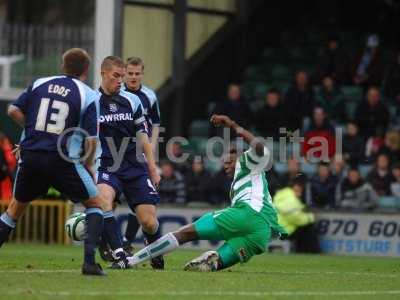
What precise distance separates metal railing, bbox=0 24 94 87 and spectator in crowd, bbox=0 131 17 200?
253 centimetres

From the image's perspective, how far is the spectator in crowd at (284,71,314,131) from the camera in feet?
75.0

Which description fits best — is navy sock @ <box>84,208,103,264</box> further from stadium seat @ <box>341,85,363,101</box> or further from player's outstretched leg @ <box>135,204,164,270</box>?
stadium seat @ <box>341,85,363,101</box>

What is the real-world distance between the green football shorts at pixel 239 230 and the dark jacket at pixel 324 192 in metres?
9.15

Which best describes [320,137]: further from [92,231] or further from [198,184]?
[92,231]

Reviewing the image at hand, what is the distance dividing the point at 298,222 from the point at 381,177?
180 cm

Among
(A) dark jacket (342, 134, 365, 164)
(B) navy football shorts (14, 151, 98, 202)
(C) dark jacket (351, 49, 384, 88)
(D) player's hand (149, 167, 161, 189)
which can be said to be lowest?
(A) dark jacket (342, 134, 365, 164)

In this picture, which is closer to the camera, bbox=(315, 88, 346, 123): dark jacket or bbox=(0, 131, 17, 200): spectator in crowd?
bbox=(0, 131, 17, 200): spectator in crowd

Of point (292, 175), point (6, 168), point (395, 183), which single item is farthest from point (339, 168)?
point (6, 168)

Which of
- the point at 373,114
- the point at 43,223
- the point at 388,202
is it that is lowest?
the point at 43,223

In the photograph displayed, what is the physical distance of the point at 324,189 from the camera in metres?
21.0

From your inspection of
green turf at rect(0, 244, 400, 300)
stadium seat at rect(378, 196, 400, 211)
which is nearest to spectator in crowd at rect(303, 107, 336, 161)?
stadium seat at rect(378, 196, 400, 211)

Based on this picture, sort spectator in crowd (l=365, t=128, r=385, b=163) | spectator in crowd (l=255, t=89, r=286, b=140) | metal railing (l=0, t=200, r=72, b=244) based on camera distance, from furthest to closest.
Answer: spectator in crowd (l=255, t=89, r=286, b=140)
spectator in crowd (l=365, t=128, r=385, b=163)
metal railing (l=0, t=200, r=72, b=244)

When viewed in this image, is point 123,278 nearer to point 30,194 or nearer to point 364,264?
point 30,194

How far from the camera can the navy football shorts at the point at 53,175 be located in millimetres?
10391
